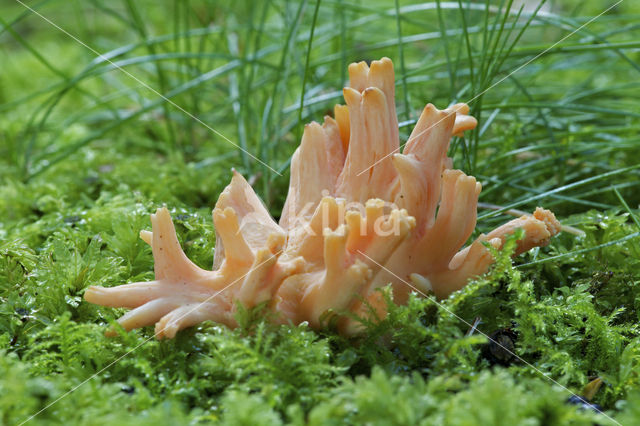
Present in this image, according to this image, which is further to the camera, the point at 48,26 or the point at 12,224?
the point at 48,26

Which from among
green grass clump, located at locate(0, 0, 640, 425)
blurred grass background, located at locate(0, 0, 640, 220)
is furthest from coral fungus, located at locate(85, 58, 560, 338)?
blurred grass background, located at locate(0, 0, 640, 220)

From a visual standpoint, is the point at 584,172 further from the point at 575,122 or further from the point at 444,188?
the point at 444,188

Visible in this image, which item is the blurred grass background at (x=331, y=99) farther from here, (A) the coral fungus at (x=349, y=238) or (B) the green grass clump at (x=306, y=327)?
(A) the coral fungus at (x=349, y=238)

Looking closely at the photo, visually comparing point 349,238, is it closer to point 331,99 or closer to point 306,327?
point 306,327

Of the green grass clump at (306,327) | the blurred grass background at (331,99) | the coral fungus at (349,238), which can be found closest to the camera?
the green grass clump at (306,327)

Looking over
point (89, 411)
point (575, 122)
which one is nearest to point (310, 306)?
→ point (89, 411)

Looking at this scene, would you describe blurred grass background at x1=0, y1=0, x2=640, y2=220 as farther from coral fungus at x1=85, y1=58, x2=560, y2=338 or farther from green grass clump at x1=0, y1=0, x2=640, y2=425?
coral fungus at x1=85, y1=58, x2=560, y2=338

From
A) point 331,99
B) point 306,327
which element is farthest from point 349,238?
point 331,99

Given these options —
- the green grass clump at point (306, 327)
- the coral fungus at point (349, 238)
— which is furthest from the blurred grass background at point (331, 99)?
the coral fungus at point (349, 238)
